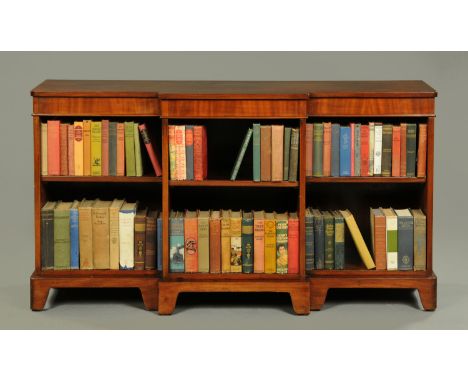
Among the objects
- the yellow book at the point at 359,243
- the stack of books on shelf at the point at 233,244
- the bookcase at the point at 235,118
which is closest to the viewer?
the bookcase at the point at 235,118

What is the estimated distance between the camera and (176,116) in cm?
841

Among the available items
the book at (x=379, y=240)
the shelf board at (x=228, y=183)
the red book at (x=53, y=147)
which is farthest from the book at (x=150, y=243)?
the book at (x=379, y=240)

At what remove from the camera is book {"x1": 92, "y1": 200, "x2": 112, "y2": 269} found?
8602mm

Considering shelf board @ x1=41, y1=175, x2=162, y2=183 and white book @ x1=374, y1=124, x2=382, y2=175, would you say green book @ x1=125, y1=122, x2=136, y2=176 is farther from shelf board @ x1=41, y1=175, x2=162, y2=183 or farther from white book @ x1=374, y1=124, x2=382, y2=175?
white book @ x1=374, y1=124, x2=382, y2=175

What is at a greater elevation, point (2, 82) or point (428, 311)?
point (2, 82)

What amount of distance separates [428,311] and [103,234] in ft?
6.10

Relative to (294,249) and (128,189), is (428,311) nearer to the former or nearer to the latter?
(294,249)

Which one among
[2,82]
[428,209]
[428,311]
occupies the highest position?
[2,82]

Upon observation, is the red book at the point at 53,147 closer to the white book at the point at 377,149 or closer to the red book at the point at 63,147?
the red book at the point at 63,147

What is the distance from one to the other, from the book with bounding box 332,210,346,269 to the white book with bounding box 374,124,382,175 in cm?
34

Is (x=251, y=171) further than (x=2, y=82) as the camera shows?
No

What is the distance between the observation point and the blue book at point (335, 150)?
8.55 metres

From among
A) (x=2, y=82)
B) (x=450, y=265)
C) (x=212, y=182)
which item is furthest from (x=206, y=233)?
(x=2, y=82)

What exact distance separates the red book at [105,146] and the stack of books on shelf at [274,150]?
753mm
